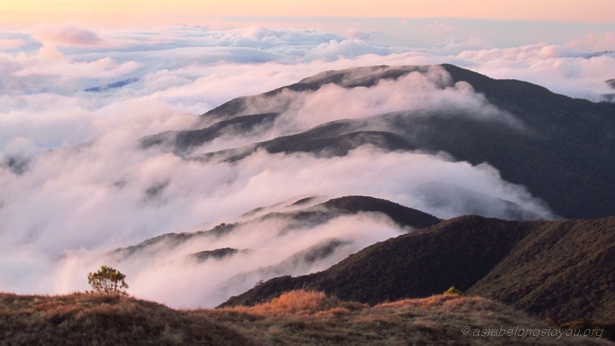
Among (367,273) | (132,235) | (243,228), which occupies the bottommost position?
(367,273)

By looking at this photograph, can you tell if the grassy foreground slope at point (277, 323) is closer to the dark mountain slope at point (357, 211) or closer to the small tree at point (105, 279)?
the small tree at point (105, 279)

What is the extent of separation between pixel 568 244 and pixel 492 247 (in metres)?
7.56

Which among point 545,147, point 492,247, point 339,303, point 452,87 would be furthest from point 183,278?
point 452,87

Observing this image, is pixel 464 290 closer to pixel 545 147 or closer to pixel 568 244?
pixel 568 244

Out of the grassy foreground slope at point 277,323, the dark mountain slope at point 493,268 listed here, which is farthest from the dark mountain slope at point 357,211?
the grassy foreground slope at point 277,323

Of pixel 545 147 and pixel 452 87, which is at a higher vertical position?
pixel 452 87

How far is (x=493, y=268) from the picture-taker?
5875 centimetres

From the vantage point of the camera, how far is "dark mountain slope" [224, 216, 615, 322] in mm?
46812

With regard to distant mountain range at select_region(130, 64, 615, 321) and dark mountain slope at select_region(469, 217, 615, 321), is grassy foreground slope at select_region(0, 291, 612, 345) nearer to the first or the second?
dark mountain slope at select_region(469, 217, 615, 321)

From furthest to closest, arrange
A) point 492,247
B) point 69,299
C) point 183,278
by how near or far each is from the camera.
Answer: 1. point 183,278
2. point 492,247
3. point 69,299

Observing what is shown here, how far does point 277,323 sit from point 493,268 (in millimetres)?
42955

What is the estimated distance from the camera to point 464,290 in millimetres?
55938

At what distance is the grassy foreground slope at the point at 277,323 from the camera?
604 inches

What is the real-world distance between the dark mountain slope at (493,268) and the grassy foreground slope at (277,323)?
2227 centimetres
